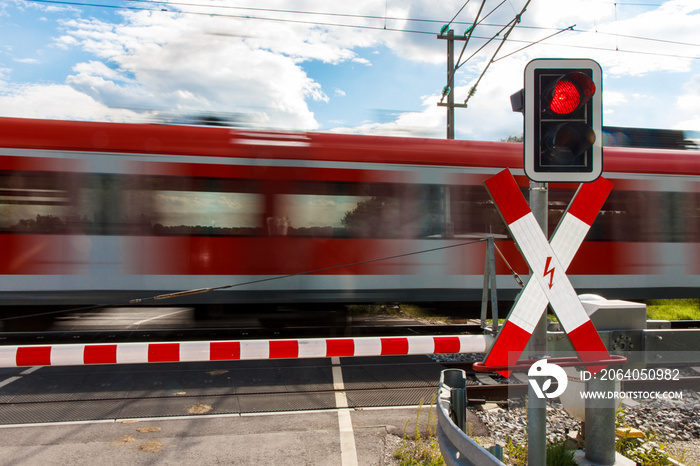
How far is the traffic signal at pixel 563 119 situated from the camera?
8.09ft

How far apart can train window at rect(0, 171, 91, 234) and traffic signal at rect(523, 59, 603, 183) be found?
21.5 feet

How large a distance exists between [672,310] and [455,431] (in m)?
10.9

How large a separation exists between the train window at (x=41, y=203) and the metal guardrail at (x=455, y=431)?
6.08m

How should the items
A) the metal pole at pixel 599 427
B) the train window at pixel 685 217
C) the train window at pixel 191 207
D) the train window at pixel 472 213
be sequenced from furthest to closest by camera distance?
the train window at pixel 685 217 < the train window at pixel 472 213 < the train window at pixel 191 207 < the metal pole at pixel 599 427

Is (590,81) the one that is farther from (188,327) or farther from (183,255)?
(188,327)

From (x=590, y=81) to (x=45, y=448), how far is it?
4535mm

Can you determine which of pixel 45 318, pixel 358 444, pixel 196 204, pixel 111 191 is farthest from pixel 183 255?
pixel 358 444

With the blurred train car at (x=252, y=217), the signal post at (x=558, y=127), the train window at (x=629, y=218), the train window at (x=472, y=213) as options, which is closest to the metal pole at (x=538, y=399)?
the signal post at (x=558, y=127)

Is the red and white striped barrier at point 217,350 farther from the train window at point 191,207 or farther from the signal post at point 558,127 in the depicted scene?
the train window at point 191,207

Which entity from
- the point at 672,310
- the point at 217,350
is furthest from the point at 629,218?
the point at 217,350

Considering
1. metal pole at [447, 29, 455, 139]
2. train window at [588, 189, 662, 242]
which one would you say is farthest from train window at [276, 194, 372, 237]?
metal pole at [447, 29, 455, 139]

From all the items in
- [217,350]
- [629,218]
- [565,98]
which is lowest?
[217,350]

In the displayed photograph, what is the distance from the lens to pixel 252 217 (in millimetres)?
7422

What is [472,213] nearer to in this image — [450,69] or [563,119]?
[563,119]
